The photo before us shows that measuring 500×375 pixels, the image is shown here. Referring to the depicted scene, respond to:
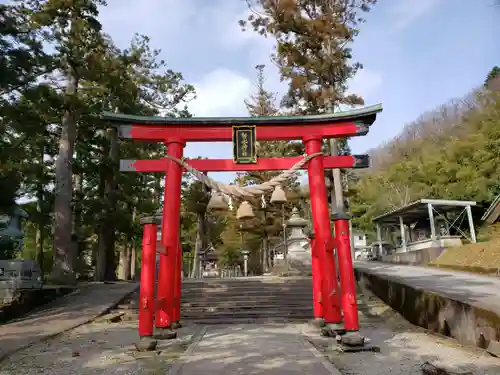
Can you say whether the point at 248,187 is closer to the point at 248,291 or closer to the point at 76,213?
the point at 248,291

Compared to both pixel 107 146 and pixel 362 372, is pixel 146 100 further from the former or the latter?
pixel 362 372

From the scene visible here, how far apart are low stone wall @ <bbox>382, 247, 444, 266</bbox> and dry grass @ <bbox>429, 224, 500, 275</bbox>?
1.95 feet

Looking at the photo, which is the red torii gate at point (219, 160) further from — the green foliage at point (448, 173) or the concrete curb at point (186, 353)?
the green foliage at point (448, 173)

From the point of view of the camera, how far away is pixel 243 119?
8.23 m

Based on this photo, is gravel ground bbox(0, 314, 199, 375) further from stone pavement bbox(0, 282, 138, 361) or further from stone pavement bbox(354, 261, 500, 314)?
stone pavement bbox(354, 261, 500, 314)

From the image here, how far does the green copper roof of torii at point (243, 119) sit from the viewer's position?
814 cm

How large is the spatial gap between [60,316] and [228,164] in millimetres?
6801

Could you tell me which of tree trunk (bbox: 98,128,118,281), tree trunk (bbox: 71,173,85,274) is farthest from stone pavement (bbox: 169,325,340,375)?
tree trunk (bbox: 98,128,118,281)

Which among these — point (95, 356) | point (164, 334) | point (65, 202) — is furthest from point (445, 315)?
point (65, 202)

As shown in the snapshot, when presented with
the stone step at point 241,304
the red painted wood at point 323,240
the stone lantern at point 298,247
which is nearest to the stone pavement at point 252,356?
the red painted wood at point 323,240

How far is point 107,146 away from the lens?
19.8 meters

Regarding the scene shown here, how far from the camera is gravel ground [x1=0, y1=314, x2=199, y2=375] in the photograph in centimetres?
562

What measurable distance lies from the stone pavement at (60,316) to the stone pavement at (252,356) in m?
3.49

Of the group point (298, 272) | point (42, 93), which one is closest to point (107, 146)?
point (42, 93)
